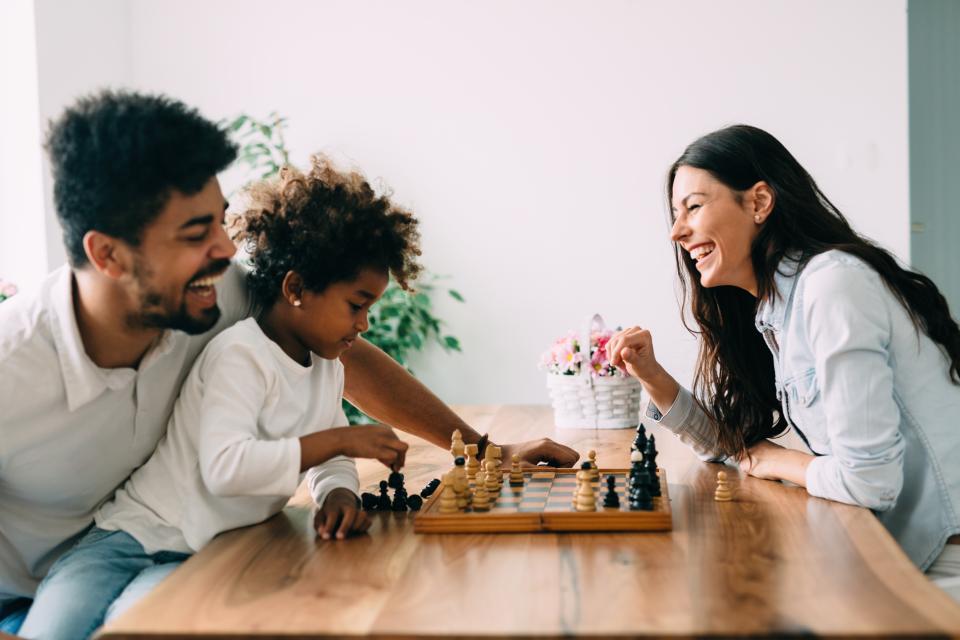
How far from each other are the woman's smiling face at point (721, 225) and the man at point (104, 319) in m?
0.95

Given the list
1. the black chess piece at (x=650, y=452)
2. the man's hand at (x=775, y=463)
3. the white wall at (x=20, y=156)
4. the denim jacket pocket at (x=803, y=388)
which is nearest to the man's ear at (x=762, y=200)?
the denim jacket pocket at (x=803, y=388)

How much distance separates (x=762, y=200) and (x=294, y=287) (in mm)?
960

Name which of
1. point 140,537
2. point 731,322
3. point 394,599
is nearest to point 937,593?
point 394,599

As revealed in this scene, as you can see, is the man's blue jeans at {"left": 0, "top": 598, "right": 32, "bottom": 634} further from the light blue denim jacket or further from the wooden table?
the light blue denim jacket

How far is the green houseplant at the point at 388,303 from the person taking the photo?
4.46 metres

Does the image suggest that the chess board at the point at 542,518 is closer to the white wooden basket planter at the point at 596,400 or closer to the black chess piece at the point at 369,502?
the black chess piece at the point at 369,502

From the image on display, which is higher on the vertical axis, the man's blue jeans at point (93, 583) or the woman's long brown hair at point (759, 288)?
the woman's long brown hair at point (759, 288)

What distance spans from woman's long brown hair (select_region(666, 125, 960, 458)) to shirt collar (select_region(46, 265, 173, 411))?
3.91 feet

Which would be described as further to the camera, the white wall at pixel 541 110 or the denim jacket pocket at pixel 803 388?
the white wall at pixel 541 110

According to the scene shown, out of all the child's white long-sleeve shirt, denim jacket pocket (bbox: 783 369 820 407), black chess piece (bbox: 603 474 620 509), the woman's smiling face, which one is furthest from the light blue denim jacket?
the child's white long-sleeve shirt

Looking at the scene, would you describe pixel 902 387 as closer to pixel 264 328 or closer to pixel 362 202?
pixel 362 202

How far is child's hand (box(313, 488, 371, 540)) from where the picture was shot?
4.72ft

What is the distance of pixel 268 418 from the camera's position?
5.18 feet

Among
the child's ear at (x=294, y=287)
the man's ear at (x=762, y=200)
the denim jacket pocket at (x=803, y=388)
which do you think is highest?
the man's ear at (x=762, y=200)
